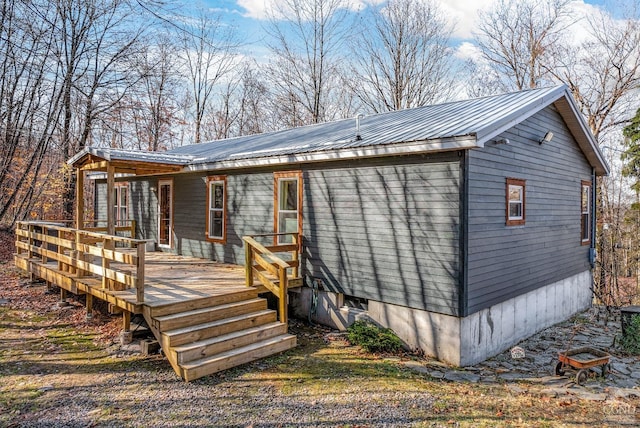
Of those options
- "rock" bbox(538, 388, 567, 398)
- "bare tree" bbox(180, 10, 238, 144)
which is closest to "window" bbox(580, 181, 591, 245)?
"rock" bbox(538, 388, 567, 398)

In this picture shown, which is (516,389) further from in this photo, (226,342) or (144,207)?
(144,207)

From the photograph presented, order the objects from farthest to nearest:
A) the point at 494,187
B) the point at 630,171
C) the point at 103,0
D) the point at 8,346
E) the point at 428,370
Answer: the point at 630,171 < the point at 103,0 < the point at 494,187 < the point at 8,346 < the point at 428,370

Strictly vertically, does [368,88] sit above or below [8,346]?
above

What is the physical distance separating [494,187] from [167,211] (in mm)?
8905

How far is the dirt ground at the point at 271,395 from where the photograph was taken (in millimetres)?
4461

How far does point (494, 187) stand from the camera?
7.00m

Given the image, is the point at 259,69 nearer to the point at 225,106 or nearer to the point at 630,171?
the point at 225,106

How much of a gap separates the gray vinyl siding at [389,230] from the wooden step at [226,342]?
1620 mm

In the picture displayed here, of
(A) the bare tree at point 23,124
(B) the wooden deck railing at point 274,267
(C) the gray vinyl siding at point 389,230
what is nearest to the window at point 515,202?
(C) the gray vinyl siding at point 389,230

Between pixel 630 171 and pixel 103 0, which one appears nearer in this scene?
pixel 103 0

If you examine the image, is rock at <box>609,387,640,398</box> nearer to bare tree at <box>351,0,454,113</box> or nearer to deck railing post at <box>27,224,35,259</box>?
deck railing post at <box>27,224,35,259</box>

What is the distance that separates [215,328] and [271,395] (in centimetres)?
144

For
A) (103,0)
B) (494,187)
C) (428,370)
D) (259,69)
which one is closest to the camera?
(428,370)

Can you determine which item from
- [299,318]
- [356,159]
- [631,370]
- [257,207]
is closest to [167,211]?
[257,207]
